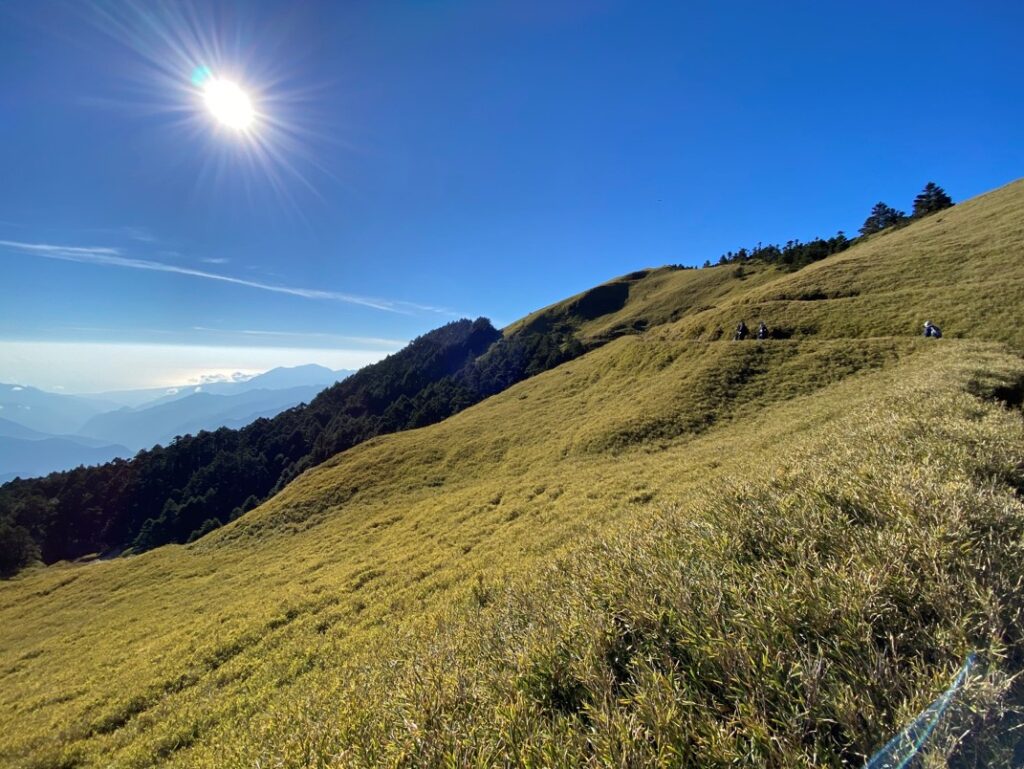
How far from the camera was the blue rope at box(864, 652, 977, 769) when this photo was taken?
2662 millimetres

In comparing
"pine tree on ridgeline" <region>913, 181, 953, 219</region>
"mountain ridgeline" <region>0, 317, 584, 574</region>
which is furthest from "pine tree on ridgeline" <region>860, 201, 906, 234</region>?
"mountain ridgeline" <region>0, 317, 584, 574</region>

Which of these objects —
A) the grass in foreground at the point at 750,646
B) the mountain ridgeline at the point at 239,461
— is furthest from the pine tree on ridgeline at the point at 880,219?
the grass in foreground at the point at 750,646

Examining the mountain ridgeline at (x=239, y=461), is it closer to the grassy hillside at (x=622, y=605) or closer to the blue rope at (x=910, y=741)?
the grassy hillside at (x=622, y=605)

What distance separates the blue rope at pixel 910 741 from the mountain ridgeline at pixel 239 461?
8448 centimetres

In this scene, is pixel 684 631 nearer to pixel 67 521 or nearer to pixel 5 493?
pixel 67 521

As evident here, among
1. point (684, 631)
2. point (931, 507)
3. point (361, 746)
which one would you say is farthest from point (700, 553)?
point (361, 746)

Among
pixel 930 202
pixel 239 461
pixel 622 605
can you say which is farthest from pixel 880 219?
pixel 239 461

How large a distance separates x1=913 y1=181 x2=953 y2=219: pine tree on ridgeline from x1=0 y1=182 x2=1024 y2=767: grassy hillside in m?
99.8

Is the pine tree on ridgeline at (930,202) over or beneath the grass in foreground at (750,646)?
over

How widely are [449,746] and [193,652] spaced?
53.0 feet

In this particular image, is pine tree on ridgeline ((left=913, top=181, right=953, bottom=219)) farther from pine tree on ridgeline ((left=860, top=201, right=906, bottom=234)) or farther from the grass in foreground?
the grass in foreground

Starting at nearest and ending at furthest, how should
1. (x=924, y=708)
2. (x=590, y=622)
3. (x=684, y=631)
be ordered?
(x=924, y=708), (x=684, y=631), (x=590, y=622)

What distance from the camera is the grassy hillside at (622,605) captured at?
3254 millimetres

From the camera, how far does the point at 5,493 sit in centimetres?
11488
